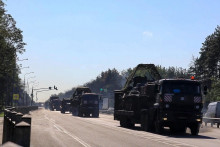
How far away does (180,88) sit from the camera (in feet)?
85.6

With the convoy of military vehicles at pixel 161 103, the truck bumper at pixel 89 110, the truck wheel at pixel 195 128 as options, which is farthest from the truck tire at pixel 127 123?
the truck bumper at pixel 89 110

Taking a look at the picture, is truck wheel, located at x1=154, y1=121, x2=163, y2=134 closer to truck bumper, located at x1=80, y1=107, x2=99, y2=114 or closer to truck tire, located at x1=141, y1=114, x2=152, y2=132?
truck tire, located at x1=141, y1=114, x2=152, y2=132

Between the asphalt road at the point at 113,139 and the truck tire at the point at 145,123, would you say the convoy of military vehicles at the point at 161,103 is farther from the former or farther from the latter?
the asphalt road at the point at 113,139

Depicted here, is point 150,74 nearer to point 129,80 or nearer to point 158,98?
point 129,80

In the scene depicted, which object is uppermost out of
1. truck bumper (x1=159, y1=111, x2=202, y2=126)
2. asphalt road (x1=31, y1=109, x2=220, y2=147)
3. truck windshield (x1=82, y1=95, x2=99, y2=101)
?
truck windshield (x1=82, y1=95, x2=99, y2=101)

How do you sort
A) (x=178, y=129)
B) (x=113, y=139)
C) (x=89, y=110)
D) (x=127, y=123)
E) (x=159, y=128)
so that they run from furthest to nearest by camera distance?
(x=89, y=110), (x=127, y=123), (x=178, y=129), (x=159, y=128), (x=113, y=139)

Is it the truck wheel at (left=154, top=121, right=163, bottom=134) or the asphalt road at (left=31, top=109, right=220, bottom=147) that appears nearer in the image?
the asphalt road at (left=31, top=109, right=220, bottom=147)

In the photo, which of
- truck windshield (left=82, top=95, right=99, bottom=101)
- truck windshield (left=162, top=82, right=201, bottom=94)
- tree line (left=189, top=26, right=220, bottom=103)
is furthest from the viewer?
tree line (left=189, top=26, right=220, bottom=103)

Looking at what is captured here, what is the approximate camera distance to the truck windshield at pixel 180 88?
26.0m

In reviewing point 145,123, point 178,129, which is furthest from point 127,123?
point 178,129

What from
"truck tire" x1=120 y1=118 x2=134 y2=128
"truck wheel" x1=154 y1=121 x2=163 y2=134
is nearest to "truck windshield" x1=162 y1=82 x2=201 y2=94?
"truck wheel" x1=154 y1=121 x2=163 y2=134

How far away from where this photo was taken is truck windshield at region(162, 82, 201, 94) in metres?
26.0

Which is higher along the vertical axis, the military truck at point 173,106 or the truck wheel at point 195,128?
the military truck at point 173,106

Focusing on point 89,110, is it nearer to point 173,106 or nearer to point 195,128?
point 195,128
